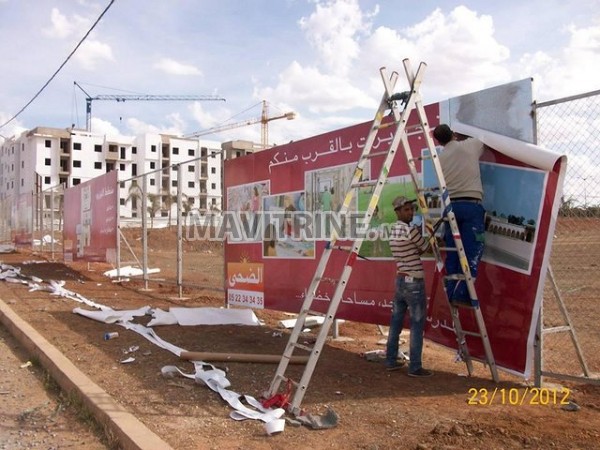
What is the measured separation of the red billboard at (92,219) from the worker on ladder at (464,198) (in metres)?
10.1

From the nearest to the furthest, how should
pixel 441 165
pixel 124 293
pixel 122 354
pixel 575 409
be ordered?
pixel 575 409, pixel 441 165, pixel 122 354, pixel 124 293

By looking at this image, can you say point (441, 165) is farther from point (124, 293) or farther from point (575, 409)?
point (124, 293)

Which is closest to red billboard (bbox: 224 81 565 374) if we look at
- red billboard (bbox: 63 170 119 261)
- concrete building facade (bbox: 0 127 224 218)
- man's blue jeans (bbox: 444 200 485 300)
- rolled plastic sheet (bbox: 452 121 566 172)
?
rolled plastic sheet (bbox: 452 121 566 172)

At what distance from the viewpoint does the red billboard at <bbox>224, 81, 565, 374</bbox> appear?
485 centimetres

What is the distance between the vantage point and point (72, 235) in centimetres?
1742

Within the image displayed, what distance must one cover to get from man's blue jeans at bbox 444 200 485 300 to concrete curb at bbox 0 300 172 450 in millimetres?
2782

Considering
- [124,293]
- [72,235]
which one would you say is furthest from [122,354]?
[72,235]

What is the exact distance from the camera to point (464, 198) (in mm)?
5027

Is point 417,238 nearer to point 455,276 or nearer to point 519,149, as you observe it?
point 455,276

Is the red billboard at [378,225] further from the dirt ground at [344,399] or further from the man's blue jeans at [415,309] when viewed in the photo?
the dirt ground at [344,399]

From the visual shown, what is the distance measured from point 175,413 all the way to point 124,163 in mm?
93119

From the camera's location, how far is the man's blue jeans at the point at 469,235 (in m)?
4.96

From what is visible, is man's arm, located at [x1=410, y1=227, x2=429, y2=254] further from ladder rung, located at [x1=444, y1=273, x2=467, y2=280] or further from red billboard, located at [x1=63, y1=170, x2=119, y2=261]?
red billboard, located at [x1=63, y1=170, x2=119, y2=261]
